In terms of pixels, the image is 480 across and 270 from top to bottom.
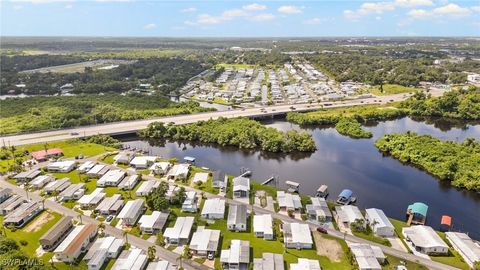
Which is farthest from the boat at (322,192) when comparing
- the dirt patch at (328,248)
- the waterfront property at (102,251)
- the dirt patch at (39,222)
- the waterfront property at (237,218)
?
the dirt patch at (39,222)

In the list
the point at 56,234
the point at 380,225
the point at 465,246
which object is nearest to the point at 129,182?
the point at 56,234

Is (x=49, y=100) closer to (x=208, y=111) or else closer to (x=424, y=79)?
(x=208, y=111)

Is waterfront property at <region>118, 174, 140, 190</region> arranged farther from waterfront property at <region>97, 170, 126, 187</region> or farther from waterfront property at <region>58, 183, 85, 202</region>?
waterfront property at <region>58, 183, 85, 202</region>

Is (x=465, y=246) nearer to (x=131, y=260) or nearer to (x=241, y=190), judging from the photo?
(x=241, y=190)

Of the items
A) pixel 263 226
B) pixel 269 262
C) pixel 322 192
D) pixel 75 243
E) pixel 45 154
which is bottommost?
pixel 322 192

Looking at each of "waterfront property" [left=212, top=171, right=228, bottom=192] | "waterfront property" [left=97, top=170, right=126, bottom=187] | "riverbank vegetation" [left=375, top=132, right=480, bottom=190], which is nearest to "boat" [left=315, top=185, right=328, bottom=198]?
"waterfront property" [left=212, top=171, right=228, bottom=192]

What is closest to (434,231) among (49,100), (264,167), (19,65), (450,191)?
(450,191)
